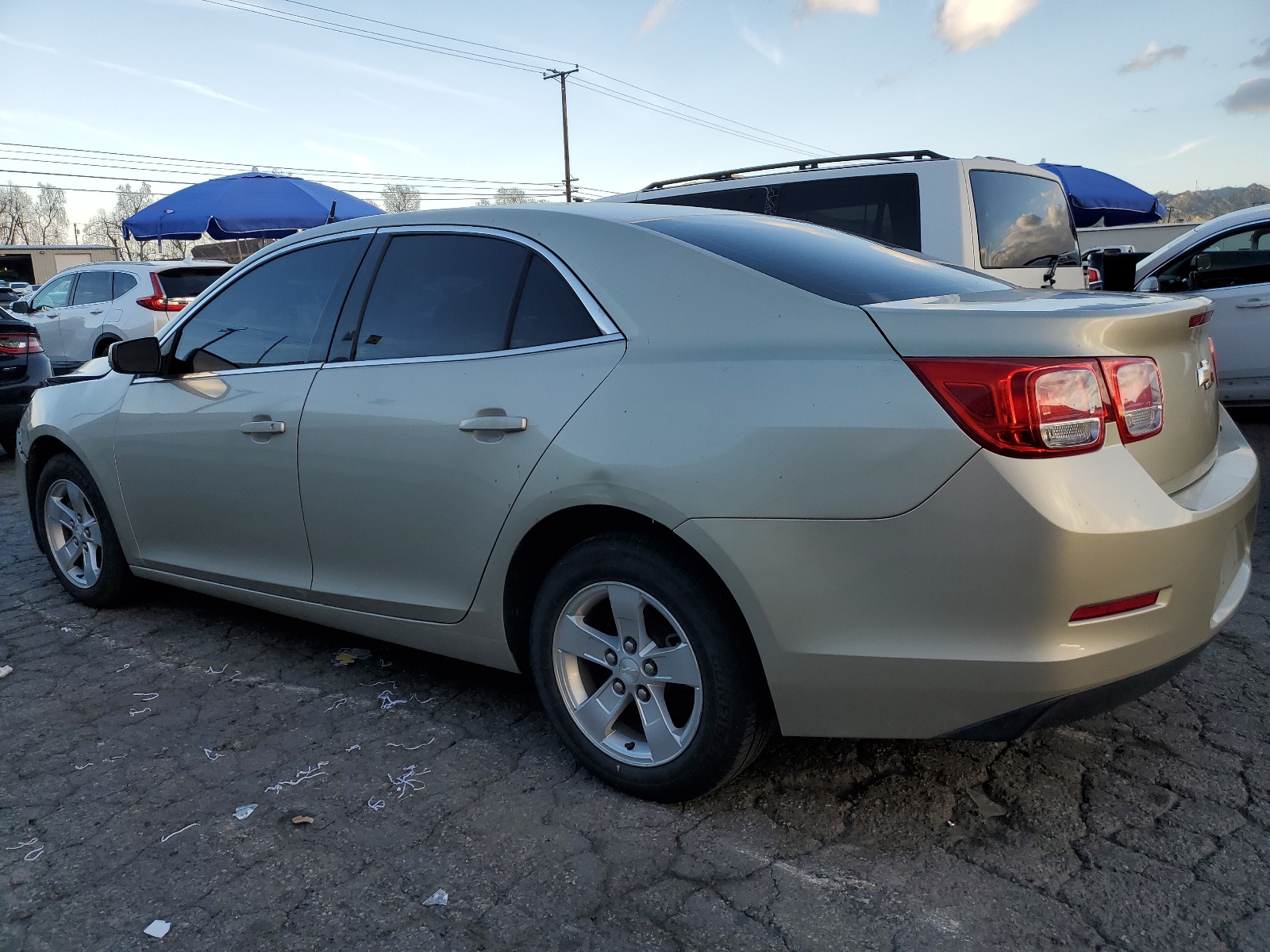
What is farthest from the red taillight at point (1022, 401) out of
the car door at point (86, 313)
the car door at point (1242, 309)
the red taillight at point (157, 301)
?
the car door at point (86, 313)

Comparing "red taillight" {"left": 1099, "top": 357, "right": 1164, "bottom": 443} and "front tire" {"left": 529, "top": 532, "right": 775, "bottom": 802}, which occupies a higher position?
"red taillight" {"left": 1099, "top": 357, "right": 1164, "bottom": 443}

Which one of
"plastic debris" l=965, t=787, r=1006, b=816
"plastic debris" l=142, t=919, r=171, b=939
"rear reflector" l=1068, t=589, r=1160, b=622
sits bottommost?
"plastic debris" l=965, t=787, r=1006, b=816

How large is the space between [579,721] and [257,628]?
Result: 203 cm

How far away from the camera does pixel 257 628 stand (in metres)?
4.16

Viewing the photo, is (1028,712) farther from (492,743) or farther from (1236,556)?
(492,743)

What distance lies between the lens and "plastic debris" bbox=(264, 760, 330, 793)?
2764 millimetres

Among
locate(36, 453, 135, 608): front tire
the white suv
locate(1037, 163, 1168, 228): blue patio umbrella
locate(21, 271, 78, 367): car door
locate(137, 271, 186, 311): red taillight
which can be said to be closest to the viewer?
locate(36, 453, 135, 608): front tire

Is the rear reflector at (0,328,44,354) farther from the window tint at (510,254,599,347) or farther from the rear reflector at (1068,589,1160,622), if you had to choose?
the rear reflector at (1068,589,1160,622)

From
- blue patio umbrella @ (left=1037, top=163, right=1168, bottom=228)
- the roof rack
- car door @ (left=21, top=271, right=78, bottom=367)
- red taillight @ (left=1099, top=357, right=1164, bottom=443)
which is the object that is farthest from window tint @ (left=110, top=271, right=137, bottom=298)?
blue patio umbrella @ (left=1037, top=163, right=1168, bottom=228)

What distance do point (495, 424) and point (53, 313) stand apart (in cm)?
1247

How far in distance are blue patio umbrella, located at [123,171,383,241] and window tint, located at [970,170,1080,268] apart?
10107 millimetres

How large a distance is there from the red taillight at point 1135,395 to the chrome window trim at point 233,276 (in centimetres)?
235

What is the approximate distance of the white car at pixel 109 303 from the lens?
11836 millimetres

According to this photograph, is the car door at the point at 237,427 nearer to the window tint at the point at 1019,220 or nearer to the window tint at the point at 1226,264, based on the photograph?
the window tint at the point at 1019,220
